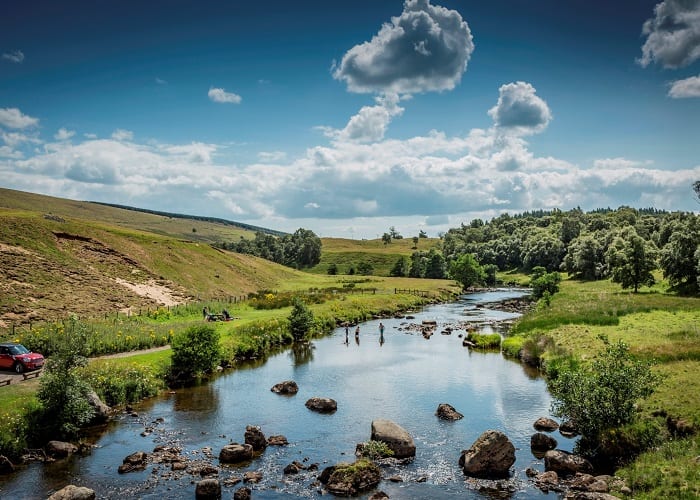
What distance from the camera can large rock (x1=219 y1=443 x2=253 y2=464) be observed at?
30.2 m

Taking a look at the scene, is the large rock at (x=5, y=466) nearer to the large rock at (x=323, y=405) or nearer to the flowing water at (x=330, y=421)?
the flowing water at (x=330, y=421)

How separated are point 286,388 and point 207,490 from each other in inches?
796

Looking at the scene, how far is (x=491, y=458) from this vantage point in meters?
28.5

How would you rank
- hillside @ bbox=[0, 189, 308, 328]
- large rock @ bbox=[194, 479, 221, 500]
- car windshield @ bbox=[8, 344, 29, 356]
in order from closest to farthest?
1. large rock @ bbox=[194, 479, 221, 500]
2. car windshield @ bbox=[8, 344, 29, 356]
3. hillside @ bbox=[0, 189, 308, 328]

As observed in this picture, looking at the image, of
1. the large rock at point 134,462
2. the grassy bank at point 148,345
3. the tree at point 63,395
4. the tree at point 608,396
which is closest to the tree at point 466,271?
the grassy bank at point 148,345

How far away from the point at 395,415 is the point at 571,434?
1229 cm

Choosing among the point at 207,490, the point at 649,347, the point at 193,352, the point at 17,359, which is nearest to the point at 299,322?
the point at 193,352

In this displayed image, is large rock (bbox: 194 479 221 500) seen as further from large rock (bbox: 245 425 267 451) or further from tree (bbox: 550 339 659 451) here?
tree (bbox: 550 339 659 451)

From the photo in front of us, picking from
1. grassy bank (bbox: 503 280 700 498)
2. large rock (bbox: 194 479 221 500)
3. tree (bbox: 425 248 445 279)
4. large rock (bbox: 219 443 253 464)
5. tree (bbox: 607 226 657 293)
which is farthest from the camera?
tree (bbox: 425 248 445 279)

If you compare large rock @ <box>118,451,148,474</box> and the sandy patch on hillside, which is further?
the sandy patch on hillside

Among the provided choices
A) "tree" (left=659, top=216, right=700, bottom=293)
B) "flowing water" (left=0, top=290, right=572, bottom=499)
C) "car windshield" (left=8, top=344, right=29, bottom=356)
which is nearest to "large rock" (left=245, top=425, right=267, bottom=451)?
"flowing water" (left=0, top=290, right=572, bottom=499)

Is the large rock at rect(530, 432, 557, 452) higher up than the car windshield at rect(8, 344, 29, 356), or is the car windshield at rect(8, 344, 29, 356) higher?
the car windshield at rect(8, 344, 29, 356)

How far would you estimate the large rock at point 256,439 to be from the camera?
32.3 metres

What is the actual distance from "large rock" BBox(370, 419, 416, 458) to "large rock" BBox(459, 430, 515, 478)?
3499 millimetres
